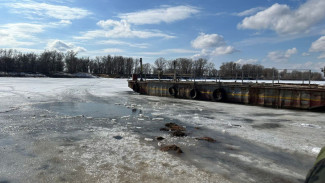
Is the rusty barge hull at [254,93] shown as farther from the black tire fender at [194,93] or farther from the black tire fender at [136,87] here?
the black tire fender at [136,87]

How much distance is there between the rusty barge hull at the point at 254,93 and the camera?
1527 centimetres

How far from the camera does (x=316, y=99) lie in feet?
48.9

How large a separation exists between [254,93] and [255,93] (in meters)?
0.08

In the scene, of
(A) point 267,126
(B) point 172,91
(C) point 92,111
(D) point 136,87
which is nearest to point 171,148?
(A) point 267,126

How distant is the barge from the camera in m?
15.3

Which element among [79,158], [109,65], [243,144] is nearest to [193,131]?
[243,144]

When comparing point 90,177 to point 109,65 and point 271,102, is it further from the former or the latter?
point 109,65

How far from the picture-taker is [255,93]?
17.8 m

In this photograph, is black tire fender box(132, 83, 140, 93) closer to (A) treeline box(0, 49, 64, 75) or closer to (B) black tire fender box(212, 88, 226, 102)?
(B) black tire fender box(212, 88, 226, 102)

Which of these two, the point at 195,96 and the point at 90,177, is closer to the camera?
the point at 90,177

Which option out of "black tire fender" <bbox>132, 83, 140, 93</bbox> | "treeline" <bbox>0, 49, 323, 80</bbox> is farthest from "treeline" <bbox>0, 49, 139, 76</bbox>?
"black tire fender" <bbox>132, 83, 140, 93</bbox>

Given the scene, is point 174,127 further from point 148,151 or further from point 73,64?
point 73,64

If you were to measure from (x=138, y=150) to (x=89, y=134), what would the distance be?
2.56 metres

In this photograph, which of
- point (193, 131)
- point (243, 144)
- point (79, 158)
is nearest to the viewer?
point (79, 158)
